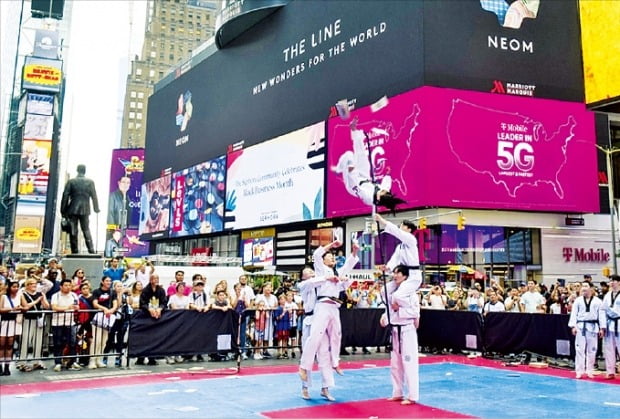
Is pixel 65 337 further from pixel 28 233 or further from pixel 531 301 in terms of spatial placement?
pixel 28 233

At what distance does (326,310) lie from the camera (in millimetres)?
8758

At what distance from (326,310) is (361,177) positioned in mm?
2205

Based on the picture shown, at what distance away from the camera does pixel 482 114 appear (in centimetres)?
2522

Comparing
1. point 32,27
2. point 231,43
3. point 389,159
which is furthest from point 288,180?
point 32,27

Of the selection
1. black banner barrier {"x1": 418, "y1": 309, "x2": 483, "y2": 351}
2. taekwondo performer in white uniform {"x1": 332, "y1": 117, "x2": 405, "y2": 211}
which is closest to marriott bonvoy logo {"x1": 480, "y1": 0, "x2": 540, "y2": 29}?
black banner barrier {"x1": 418, "y1": 309, "x2": 483, "y2": 351}

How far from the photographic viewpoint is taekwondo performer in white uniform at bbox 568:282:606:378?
11.4m

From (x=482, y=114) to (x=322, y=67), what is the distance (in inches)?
440

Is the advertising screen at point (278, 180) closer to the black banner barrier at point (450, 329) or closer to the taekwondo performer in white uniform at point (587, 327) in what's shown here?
the black banner barrier at point (450, 329)

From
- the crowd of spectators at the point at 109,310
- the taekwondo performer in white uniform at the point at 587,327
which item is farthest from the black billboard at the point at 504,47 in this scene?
the taekwondo performer in white uniform at the point at 587,327

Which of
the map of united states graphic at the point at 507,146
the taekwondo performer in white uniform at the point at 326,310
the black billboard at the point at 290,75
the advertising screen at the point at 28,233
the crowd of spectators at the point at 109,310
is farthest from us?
the advertising screen at the point at 28,233

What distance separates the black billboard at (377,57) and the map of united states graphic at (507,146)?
1531 mm

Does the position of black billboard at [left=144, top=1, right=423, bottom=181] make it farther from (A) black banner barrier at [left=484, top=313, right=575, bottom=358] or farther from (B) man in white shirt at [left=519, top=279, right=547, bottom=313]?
(A) black banner barrier at [left=484, top=313, right=575, bottom=358]

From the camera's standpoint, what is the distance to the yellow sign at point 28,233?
48781mm

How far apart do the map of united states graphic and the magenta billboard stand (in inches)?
1.8
